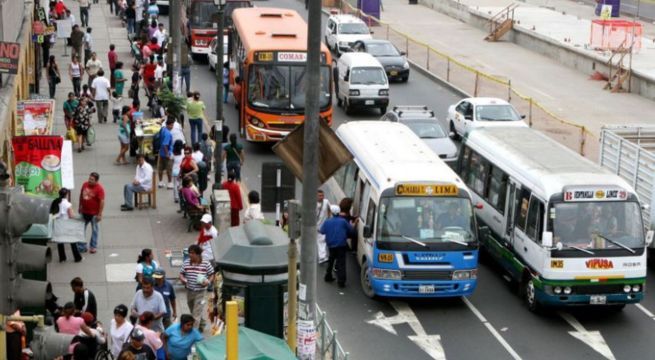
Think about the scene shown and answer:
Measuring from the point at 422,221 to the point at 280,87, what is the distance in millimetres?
11966

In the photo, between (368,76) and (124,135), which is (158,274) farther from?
(368,76)

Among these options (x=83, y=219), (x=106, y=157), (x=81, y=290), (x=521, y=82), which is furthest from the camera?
(x=521, y=82)

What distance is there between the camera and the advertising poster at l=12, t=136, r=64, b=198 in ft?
75.8

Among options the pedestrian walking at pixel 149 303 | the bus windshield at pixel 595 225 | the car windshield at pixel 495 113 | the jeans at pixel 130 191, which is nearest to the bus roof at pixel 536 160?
the bus windshield at pixel 595 225

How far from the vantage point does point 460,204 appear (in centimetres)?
2117

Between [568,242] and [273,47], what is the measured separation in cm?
1349

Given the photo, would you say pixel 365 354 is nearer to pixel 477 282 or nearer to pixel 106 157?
pixel 477 282

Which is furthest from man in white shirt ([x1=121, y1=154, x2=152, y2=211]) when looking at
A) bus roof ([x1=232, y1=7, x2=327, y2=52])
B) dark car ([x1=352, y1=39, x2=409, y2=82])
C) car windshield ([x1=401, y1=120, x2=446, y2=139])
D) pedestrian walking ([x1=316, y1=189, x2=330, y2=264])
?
dark car ([x1=352, y1=39, x2=409, y2=82])

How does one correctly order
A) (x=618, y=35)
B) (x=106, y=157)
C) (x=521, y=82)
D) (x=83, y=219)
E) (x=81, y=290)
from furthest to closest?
(x=618, y=35) → (x=521, y=82) → (x=106, y=157) → (x=83, y=219) → (x=81, y=290)

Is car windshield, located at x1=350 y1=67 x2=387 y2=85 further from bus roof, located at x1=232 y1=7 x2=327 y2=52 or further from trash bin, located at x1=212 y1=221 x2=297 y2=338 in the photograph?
trash bin, located at x1=212 y1=221 x2=297 y2=338

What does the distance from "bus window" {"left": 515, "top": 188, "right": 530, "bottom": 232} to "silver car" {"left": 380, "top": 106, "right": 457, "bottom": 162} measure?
8876 millimetres

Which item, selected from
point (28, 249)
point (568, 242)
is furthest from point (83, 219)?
point (28, 249)

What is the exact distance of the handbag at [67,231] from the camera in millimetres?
22203

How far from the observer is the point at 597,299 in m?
20.5
